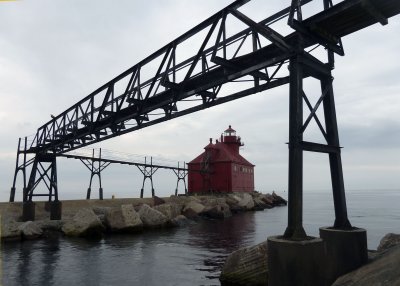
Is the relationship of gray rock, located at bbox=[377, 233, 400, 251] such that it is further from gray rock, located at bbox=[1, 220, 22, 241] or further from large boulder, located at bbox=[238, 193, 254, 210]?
large boulder, located at bbox=[238, 193, 254, 210]

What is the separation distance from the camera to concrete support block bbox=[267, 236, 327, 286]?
630cm

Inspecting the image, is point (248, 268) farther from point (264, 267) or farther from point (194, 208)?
point (194, 208)

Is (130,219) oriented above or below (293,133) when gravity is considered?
below

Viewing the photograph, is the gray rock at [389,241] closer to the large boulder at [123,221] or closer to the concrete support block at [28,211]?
the large boulder at [123,221]

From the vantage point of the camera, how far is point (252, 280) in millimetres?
9164

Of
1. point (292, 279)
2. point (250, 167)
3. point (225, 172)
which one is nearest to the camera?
point (292, 279)

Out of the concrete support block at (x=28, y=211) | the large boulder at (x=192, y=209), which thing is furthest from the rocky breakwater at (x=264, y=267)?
the large boulder at (x=192, y=209)

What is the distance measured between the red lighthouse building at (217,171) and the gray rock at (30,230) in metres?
28.6

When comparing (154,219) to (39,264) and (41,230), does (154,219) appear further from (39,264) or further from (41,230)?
(39,264)

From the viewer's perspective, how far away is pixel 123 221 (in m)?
20.5

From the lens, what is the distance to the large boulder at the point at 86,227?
19.2 meters

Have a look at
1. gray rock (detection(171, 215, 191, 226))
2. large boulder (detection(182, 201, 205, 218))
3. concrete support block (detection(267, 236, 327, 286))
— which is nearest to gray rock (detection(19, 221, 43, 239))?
gray rock (detection(171, 215, 191, 226))

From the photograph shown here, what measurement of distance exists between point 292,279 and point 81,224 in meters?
15.9

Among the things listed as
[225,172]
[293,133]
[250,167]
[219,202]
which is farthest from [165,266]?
[250,167]
